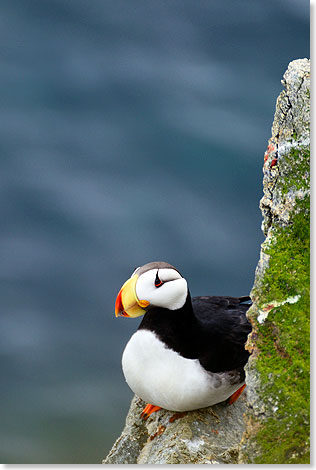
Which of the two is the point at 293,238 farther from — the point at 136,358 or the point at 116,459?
the point at 116,459

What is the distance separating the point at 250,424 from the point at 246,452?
4.9 inches

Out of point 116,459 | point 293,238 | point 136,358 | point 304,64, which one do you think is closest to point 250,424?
point 293,238

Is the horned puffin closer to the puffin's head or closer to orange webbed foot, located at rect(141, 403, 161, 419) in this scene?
the puffin's head

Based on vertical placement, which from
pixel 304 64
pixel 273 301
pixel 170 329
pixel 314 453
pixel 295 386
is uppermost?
pixel 304 64

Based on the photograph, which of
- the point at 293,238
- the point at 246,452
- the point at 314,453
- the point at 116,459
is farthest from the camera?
the point at 116,459

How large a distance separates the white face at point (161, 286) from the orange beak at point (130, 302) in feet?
0.09

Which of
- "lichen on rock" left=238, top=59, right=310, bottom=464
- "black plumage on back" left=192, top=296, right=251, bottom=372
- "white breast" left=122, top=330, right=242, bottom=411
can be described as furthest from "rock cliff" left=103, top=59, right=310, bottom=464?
"black plumage on back" left=192, top=296, right=251, bottom=372

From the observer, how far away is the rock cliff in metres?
2.52

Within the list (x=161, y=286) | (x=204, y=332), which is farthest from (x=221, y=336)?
(x=161, y=286)

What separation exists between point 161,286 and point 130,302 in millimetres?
189

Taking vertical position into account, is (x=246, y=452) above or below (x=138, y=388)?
below

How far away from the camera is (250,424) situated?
258cm

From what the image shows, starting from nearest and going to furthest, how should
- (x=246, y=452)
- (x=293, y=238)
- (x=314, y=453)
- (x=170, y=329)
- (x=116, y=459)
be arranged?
(x=314, y=453), (x=246, y=452), (x=293, y=238), (x=170, y=329), (x=116, y=459)

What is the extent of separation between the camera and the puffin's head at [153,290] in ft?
11.2
